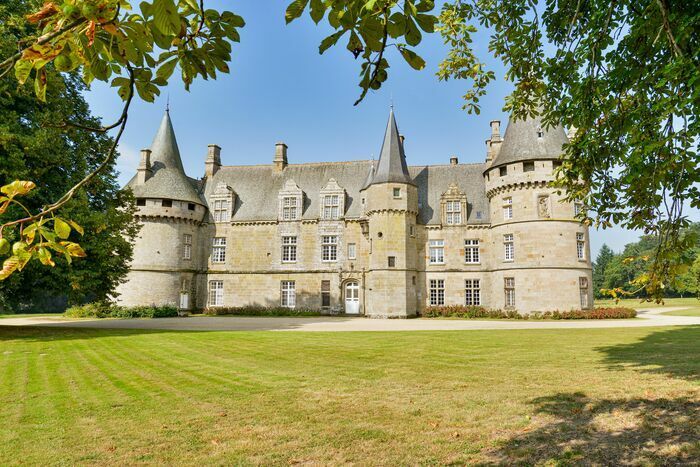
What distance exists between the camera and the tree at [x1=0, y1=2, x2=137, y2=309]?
14.5 metres

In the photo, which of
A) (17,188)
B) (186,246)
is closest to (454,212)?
(186,246)

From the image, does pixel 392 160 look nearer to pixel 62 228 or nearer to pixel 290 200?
pixel 290 200

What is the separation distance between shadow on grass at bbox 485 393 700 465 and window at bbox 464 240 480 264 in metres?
24.3

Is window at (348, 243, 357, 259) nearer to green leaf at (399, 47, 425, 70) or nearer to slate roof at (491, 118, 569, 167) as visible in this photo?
slate roof at (491, 118, 569, 167)

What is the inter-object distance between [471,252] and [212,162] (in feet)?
71.7

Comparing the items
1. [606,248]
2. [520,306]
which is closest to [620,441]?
[520,306]

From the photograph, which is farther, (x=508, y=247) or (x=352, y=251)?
(x=352, y=251)

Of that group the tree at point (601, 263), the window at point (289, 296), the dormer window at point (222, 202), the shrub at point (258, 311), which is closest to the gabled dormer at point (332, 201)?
the window at point (289, 296)

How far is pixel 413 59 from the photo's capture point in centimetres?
208

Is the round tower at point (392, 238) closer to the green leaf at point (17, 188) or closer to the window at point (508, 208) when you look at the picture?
the window at point (508, 208)

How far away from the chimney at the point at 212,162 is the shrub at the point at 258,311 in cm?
1134

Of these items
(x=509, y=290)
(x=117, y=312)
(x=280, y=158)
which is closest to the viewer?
(x=509, y=290)

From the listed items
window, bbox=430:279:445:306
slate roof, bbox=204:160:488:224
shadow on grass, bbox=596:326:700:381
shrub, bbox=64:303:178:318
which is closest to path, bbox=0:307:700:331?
shrub, bbox=64:303:178:318

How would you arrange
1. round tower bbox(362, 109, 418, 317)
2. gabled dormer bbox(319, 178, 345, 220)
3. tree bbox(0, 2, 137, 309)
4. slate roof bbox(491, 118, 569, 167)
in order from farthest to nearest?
gabled dormer bbox(319, 178, 345, 220), round tower bbox(362, 109, 418, 317), slate roof bbox(491, 118, 569, 167), tree bbox(0, 2, 137, 309)
